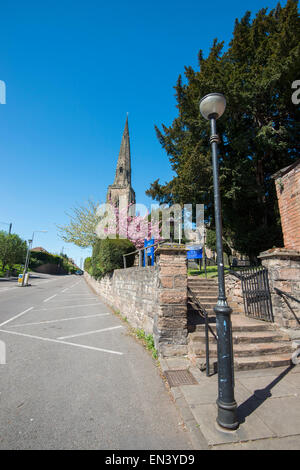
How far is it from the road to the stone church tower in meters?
36.4

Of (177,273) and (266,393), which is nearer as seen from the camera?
(266,393)

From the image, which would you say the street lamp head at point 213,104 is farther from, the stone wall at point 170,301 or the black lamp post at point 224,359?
Answer: the stone wall at point 170,301

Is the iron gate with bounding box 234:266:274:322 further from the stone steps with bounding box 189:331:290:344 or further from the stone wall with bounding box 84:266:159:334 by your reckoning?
the stone wall with bounding box 84:266:159:334

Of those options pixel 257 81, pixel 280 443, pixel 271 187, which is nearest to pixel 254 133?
pixel 257 81

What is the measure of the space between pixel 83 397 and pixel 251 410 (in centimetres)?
249

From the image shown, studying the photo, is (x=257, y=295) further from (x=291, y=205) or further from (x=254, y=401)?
(x=254, y=401)

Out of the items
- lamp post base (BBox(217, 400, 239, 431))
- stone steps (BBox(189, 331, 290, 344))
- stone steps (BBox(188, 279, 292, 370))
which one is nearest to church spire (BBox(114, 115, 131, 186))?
stone steps (BBox(188, 279, 292, 370))

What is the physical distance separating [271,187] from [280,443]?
41.3 feet

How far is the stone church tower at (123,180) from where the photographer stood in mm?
44500

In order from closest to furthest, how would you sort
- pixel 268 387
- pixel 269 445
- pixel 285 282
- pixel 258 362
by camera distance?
pixel 269 445, pixel 268 387, pixel 258 362, pixel 285 282

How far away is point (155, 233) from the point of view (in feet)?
76.5

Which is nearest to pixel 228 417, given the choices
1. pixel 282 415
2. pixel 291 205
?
pixel 282 415

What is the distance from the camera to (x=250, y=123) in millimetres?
12664
